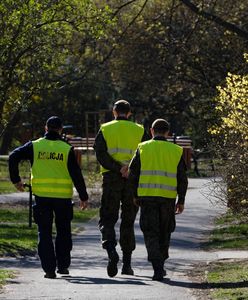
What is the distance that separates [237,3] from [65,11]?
1379cm

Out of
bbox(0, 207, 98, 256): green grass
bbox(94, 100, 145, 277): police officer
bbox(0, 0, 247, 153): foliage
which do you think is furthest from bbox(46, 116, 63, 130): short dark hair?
bbox(0, 0, 247, 153): foliage

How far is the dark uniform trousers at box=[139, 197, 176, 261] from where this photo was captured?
12.3 metres

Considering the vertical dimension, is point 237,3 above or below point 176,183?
above

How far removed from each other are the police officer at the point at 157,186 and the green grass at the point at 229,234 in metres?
5.12

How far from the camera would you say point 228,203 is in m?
Answer: 15.7

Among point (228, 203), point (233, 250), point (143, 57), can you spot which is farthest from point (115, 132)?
point (143, 57)

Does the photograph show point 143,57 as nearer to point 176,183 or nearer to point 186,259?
point 186,259

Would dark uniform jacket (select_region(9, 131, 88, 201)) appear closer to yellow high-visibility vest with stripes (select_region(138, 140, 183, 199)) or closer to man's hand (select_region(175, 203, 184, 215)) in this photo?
yellow high-visibility vest with stripes (select_region(138, 140, 183, 199))

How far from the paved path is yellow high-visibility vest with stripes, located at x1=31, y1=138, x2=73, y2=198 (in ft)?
3.29

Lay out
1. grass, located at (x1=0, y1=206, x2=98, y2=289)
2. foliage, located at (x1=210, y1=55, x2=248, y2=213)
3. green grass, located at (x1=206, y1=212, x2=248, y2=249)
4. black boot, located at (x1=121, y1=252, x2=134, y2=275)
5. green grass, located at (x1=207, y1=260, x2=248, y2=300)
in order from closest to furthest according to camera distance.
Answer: green grass, located at (x1=207, y1=260, x2=248, y2=300) → black boot, located at (x1=121, y1=252, x2=134, y2=275) → foliage, located at (x1=210, y1=55, x2=248, y2=213) → grass, located at (x1=0, y1=206, x2=98, y2=289) → green grass, located at (x1=206, y1=212, x2=248, y2=249)

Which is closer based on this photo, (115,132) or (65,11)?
(115,132)

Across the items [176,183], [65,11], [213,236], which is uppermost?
[65,11]

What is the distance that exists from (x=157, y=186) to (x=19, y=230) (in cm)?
797

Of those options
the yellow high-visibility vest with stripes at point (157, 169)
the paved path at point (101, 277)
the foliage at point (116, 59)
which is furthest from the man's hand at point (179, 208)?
the foliage at point (116, 59)
